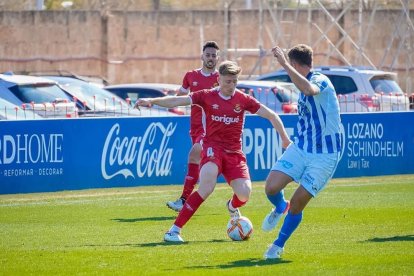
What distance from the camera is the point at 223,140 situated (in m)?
13.5

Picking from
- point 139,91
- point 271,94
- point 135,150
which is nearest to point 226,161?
point 135,150

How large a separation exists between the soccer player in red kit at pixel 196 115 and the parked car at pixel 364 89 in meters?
11.6

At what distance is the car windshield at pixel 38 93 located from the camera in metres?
25.5

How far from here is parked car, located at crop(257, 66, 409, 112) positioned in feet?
92.2

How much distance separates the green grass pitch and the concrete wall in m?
20.9

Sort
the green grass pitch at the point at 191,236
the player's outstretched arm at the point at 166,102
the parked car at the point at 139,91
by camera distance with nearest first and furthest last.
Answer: the green grass pitch at the point at 191,236
the player's outstretched arm at the point at 166,102
the parked car at the point at 139,91

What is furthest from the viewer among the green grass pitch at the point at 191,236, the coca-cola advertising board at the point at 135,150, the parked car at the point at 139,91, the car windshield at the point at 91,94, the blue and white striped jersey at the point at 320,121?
the parked car at the point at 139,91

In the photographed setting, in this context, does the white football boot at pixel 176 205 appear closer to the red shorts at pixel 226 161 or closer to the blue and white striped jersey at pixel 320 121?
the red shorts at pixel 226 161

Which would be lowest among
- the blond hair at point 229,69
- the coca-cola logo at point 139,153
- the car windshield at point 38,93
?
the coca-cola logo at point 139,153

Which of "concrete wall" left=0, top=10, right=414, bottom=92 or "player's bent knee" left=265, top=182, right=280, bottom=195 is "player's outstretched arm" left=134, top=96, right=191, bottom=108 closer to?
"player's bent knee" left=265, top=182, right=280, bottom=195

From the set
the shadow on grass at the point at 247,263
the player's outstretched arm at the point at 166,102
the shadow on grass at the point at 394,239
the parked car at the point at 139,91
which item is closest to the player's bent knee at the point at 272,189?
the shadow on grass at the point at 247,263

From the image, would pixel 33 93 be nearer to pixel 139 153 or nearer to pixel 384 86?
pixel 139 153

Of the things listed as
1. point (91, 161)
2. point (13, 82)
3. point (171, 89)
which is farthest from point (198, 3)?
point (91, 161)

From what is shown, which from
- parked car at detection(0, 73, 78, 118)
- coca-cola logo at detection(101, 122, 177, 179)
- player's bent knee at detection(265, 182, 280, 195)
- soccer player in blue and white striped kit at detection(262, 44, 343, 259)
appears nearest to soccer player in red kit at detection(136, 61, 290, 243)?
player's bent knee at detection(265, 182, 280, 195)
